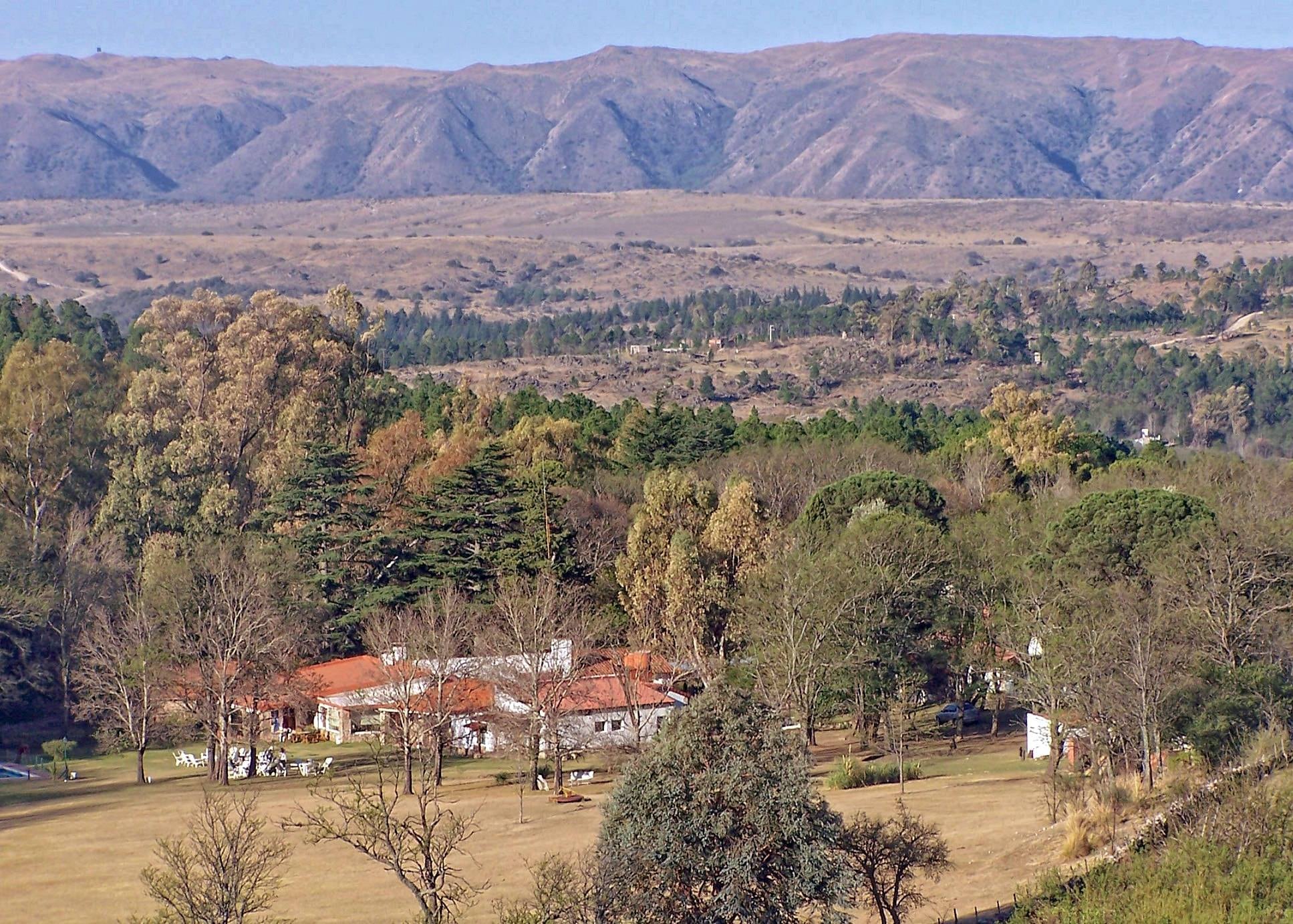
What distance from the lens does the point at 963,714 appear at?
49094 millimetres

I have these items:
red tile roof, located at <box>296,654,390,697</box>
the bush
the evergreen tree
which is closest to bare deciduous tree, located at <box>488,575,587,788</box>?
red tile roof, located at <box>296,654,390,697</box>

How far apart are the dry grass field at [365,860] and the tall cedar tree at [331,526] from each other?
28.6ft

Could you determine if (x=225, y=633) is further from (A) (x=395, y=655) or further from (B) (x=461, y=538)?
(B) (x=461, y=538)

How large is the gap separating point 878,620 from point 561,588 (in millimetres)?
9565

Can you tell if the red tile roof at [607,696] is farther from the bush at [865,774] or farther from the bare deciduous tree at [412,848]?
the bare deciduous tree at [412,848]

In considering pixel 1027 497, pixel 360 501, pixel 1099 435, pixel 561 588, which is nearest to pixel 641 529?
pixel 561 588

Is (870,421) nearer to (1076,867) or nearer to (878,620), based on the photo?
(878,620)

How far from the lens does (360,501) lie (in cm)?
6041

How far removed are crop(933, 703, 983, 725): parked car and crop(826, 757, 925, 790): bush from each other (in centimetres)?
659

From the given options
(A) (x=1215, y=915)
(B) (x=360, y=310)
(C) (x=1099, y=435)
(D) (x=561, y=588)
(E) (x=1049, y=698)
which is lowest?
(A) (x=1215, y=915)

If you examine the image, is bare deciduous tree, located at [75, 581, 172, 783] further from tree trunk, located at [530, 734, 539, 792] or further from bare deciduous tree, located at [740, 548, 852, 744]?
bare deciduous tree, located at [740, 548, 852, 744]

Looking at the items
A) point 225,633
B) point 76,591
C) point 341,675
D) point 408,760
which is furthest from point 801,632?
point 76,591

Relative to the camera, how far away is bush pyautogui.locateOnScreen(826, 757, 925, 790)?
135 feet

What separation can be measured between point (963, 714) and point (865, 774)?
8209 millimetres
